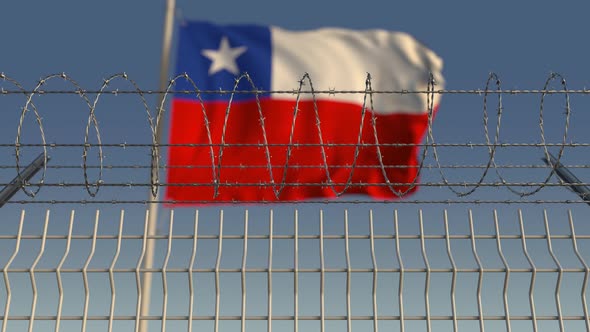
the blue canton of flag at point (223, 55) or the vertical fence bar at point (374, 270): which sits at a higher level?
the blue canton of flag at point (223, 55)

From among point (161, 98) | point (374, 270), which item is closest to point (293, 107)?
point (161, 98)

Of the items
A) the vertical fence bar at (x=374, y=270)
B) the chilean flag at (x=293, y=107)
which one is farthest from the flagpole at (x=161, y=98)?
the vertical fence bar at (x=374, y=270)

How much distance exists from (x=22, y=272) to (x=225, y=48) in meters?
8.94

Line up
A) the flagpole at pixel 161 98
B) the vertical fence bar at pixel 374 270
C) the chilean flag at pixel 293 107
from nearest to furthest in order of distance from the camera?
the vertical fence bar at pixel 374 270
the flagpole at pixel 161 98
the chilean flag at pixel 293 107

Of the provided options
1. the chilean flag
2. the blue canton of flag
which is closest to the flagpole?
the chilean flag

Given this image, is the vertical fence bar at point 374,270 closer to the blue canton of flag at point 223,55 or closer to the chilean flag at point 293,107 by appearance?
the chilean flag at point 293,107

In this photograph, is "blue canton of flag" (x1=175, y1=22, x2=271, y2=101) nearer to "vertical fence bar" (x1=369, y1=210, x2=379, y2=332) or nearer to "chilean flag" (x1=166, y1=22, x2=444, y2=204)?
"chilean flag" (x1=166, y1=22, x2=444, y2=204)

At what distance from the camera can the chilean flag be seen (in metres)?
13.2

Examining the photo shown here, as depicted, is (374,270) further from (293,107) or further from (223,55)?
(223,55)

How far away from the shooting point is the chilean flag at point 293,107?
43.4 ft

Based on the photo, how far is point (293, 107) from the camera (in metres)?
13.8

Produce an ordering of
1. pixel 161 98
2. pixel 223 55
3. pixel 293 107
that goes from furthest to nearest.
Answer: pixel 223 55 → pixel 293 107 → pixel 161 98

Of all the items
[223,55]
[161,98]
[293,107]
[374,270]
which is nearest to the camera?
[374,270]

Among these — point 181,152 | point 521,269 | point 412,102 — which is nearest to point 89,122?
point 521,269
